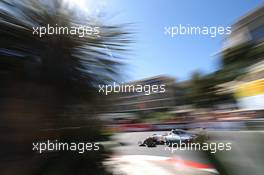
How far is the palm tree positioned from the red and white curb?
20 centimetres

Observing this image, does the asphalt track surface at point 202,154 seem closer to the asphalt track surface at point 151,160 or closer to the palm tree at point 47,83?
the asphalt track surface at point 151,160

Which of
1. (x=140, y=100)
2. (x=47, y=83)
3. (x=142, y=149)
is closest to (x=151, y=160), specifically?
(x=142, y=149)

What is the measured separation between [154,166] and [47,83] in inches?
49.9

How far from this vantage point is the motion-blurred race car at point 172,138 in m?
1.92

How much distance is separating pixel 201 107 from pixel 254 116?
1.14ft

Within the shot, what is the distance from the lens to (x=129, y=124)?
5.85 feet

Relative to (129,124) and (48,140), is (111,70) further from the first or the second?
(48,140)

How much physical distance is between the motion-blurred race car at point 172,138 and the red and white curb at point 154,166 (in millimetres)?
157

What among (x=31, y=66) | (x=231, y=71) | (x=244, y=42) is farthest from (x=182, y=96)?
(x=244, y=42)

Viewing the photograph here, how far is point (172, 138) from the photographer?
1952mm

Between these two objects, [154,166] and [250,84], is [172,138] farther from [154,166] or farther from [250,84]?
[250,84]

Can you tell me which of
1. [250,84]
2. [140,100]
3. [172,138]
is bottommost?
[172,138]

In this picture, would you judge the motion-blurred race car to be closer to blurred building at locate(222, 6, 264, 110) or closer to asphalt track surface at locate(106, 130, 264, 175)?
asphalt track surface at locate(106, 130, 264, 175)

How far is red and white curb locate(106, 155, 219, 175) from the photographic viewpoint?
6.17ft
